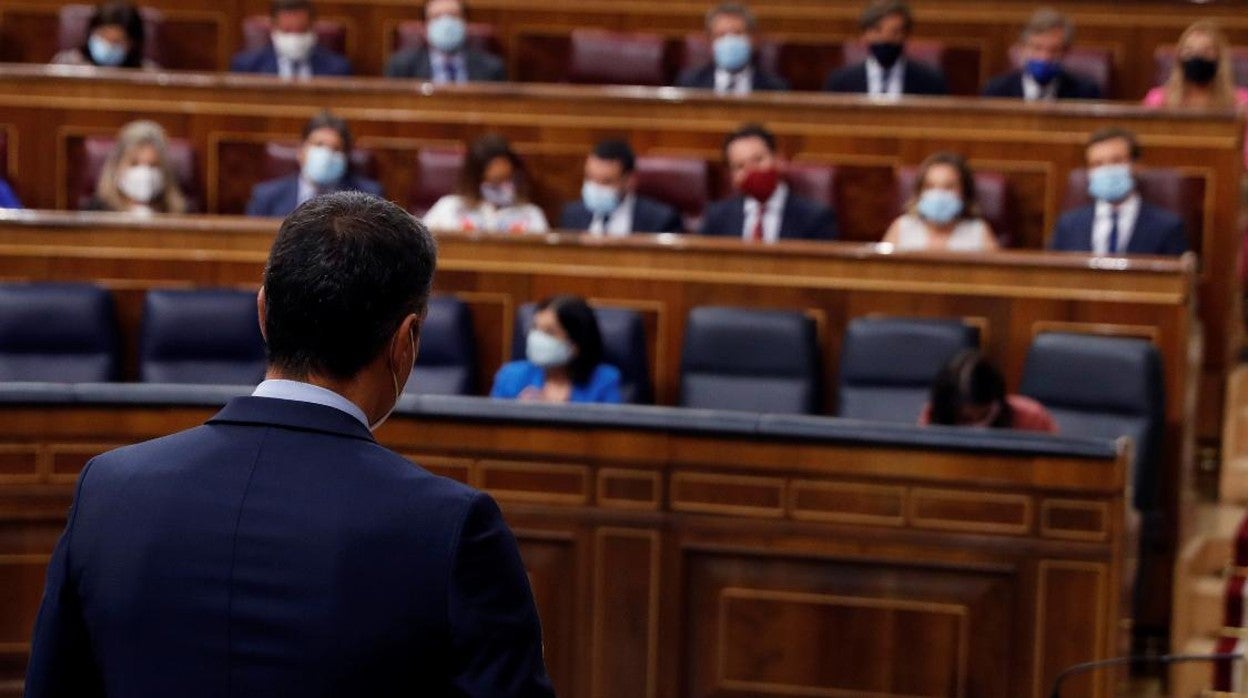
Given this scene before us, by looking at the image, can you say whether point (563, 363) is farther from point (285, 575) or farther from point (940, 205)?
point (285, 575)

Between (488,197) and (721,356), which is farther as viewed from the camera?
(488,197)

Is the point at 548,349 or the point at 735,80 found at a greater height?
the point at 735,80

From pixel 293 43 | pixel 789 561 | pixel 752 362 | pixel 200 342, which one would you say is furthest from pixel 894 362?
pixel 293 43

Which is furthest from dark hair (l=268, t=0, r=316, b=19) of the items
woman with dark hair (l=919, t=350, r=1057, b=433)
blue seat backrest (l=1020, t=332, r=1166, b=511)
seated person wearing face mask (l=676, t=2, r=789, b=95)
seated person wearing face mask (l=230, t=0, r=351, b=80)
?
woman with dark hair (l=919, t=350, r=1057, b=433)

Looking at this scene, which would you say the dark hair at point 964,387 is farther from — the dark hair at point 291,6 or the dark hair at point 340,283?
the dark hair at point 291,6

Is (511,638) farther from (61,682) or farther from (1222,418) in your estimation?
(1222,418)

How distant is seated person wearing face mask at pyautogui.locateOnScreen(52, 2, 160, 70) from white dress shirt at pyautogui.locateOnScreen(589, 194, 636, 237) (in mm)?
1031

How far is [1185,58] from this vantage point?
3000mm

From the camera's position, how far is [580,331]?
7.68ft

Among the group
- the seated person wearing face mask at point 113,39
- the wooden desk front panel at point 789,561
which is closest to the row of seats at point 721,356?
the wooden desk front panel at point 789,561

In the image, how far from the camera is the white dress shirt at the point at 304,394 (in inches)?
29.9

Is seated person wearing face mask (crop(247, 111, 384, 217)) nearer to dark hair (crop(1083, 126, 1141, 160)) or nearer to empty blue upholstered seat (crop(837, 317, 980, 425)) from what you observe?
empty blue upholstered seat (crop(837, 317, 980, 425))

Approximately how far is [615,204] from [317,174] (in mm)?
457

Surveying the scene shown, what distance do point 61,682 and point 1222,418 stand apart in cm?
220
